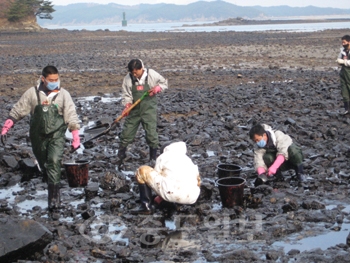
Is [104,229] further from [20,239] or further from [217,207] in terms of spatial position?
[217,207]

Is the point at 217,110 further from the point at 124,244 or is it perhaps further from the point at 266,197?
the point at 124,244

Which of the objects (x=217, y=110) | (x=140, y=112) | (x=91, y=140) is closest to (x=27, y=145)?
(x=91, y=140)

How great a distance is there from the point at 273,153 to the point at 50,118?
3056mm

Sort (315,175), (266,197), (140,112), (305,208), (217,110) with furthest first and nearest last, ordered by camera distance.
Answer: (217,110)
(140,112)
(315,175)
(266,197)
(305,208)

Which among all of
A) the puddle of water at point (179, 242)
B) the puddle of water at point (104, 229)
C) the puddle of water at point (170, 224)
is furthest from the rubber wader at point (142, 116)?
the puddle of water at point (179, 242)

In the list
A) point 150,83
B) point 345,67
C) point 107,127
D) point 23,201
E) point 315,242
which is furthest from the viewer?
point 345,67

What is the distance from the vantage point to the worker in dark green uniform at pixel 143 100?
8.39 m

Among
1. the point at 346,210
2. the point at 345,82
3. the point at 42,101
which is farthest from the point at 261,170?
the point at 345,82

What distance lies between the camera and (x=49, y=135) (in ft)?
22.0

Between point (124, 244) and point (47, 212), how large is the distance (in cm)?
150

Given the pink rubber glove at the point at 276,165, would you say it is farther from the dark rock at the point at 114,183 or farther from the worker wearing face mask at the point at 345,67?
the worker wearing face mask at the point at 345,67

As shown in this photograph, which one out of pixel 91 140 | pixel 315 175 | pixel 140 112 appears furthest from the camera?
pixel 91 140

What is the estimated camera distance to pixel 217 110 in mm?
12883

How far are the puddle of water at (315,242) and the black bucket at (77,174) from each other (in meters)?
3.09
